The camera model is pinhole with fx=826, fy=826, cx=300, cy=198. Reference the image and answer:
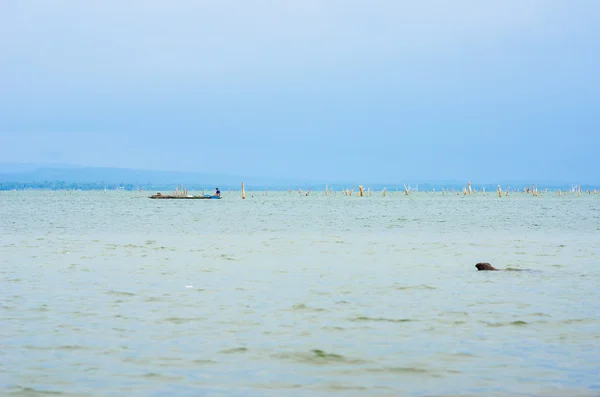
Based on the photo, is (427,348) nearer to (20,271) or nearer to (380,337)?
(380,337)

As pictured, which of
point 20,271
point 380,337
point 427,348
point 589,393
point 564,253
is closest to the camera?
point 589,393

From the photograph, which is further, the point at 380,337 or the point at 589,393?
the point at 380,337

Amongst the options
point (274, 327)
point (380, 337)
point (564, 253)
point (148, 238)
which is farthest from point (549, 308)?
point (148, 238)

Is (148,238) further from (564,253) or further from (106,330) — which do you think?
(106,330)

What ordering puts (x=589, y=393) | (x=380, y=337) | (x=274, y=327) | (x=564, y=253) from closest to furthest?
(x=589, y=393) < (x=380, y=337) < (x=274, y=327) < (x=564, y=253)

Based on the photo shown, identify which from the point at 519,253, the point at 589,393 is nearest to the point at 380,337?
the point at 589,393

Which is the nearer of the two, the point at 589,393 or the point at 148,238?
the point at 589,393

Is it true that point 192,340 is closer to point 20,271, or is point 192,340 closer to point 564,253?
point 20,271

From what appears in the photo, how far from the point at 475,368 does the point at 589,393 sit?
183cm

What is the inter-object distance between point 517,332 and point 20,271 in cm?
1530

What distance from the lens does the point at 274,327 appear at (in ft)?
47.8

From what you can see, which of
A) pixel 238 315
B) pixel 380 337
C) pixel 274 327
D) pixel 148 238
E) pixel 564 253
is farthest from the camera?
pixel 148 238

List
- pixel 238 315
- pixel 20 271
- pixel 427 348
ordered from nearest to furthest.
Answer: pixel 427 348
pixel 238 315
pixel 20 271

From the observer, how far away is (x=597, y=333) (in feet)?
44.9
